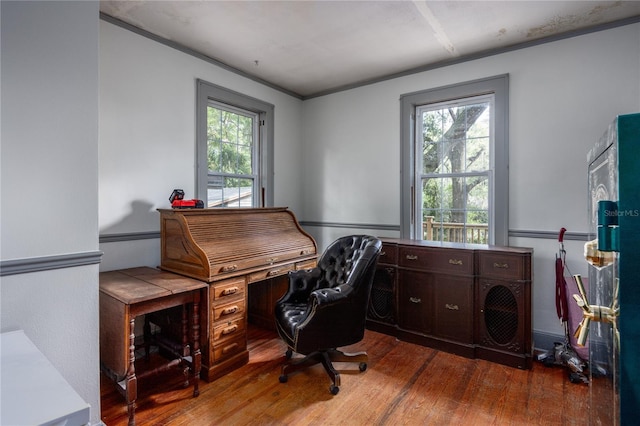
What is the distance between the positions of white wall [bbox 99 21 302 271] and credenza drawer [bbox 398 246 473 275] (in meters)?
2.21

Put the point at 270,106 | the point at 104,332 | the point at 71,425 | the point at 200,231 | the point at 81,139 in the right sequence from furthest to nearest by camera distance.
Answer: the point at 270,106
the point at 200,231
the point at 104,332
the point at 81,139
the point at 71,425

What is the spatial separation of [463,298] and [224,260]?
210 centimetres

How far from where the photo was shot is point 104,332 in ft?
7.10

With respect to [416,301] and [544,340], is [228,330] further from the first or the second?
[544,340]

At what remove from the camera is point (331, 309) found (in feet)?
7.86

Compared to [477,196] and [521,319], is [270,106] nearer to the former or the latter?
[477,196]

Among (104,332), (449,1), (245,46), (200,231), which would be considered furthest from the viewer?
(245,46)

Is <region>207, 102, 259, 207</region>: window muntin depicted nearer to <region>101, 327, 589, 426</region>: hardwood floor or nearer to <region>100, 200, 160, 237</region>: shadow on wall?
<region>100, 200, 160, 237</region>: shadow on wall

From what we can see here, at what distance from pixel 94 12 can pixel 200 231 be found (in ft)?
5.09

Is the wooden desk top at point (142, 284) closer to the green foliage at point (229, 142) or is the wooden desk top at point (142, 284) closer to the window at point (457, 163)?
the green foliage at point (229, 142)

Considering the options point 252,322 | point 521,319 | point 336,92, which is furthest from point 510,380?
point 336,92

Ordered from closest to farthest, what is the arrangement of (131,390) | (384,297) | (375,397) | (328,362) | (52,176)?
(52,176) → (131,390) → (375,397) → (328,362) → (384,297)

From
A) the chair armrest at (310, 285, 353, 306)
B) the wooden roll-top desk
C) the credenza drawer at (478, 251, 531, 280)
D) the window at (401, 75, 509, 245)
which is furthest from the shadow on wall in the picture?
the credenza drawer at (478, 251, 531, 280)

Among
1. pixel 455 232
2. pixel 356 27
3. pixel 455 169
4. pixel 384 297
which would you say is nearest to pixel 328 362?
pixel 384 297
